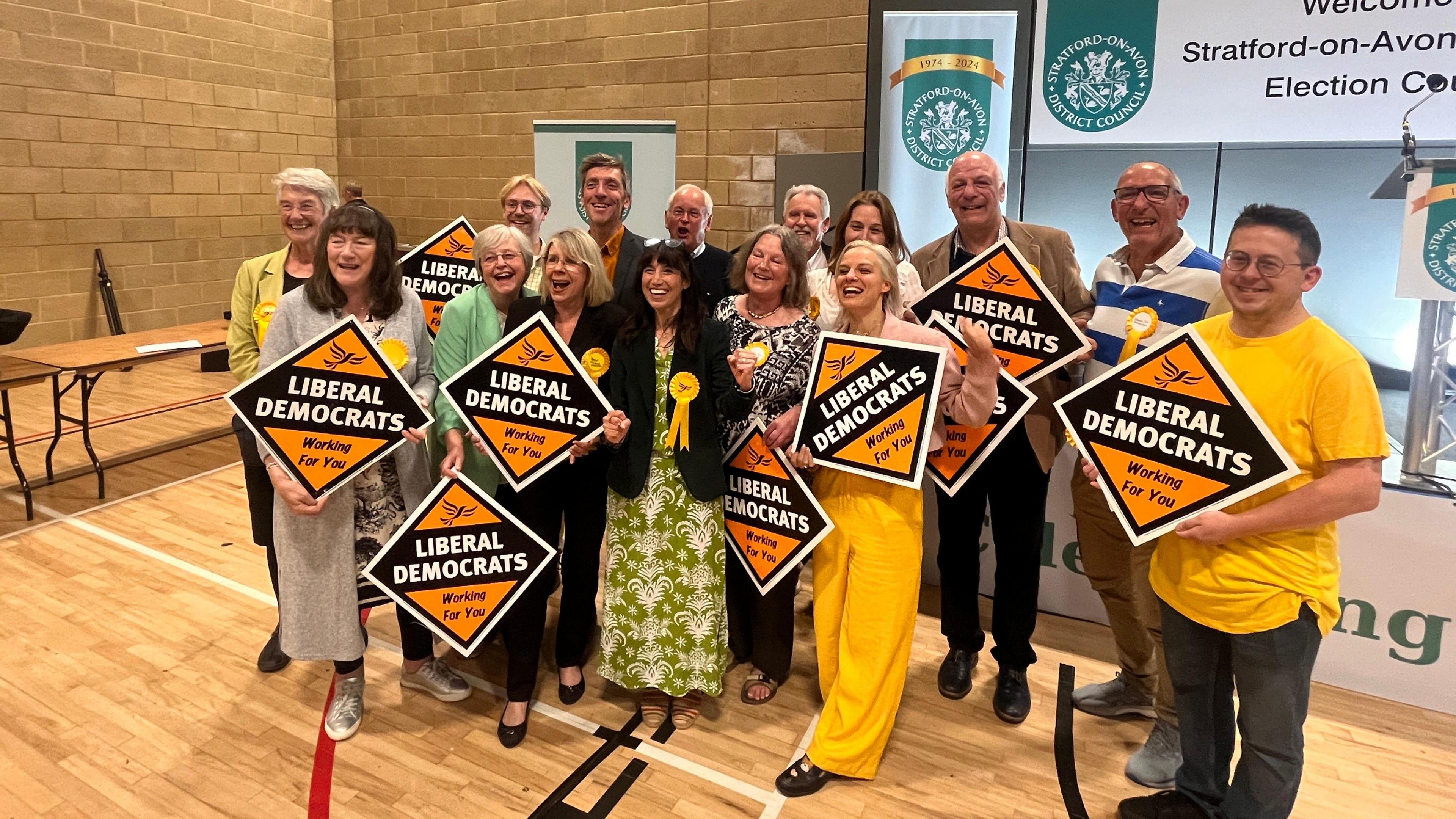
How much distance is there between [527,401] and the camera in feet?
7.76

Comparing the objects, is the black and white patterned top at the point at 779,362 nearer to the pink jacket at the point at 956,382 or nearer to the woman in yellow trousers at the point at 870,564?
the woman in yellow trousers at the point at 870,564

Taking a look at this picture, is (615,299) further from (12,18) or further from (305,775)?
(12,18)

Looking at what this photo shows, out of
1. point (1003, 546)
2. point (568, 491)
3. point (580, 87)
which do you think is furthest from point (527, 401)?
point (580, 87)

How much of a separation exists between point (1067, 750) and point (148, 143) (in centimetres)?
846

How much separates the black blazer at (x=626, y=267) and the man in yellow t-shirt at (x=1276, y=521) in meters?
1.76

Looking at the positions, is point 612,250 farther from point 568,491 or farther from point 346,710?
point 346,710

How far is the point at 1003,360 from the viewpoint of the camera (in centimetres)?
250

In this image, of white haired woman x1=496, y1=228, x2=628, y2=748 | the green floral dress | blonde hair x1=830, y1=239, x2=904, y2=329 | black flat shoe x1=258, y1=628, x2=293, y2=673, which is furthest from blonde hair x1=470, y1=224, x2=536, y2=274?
black flat shoe x1=258, y1=628, x2=293, y2=673

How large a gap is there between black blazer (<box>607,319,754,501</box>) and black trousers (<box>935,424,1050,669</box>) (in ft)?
2.74

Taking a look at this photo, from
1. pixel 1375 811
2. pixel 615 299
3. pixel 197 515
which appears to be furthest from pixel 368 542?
pixel 1375 811

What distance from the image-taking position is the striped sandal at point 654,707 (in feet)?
8.66

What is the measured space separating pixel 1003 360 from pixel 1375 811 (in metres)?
1.62

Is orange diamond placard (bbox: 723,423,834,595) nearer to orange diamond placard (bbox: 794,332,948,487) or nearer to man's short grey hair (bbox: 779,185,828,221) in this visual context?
orange diamond placard (bbox: 794,332,948,487)

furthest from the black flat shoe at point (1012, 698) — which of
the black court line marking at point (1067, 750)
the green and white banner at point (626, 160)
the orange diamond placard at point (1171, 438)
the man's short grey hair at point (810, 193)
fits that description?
the green and white banner at point (626, 160)
